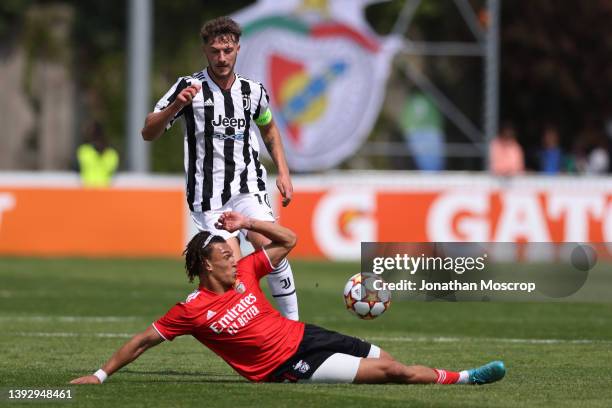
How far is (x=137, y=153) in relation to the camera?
87.3 ft

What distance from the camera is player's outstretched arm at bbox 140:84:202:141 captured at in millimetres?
9734

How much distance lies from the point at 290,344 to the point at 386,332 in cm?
434

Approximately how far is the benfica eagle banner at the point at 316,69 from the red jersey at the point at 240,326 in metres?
19.4

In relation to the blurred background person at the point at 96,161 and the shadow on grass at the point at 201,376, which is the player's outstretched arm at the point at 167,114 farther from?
the blurred background person at the point at 96,161

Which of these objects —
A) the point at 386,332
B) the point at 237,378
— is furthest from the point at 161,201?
the point at 237,378

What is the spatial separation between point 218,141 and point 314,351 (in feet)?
6.41

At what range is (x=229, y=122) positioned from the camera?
10.5m

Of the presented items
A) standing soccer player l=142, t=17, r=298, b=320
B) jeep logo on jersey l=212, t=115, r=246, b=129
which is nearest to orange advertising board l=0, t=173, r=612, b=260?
standing soccer player l=142, t=17, r=298, b=320

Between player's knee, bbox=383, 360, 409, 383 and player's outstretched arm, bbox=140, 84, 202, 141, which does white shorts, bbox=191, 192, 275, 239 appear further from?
player's knee, bbox=383, 360, 409, 383

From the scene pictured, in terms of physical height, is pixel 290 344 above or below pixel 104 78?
below

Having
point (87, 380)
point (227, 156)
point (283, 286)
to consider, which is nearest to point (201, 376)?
point (283, 286)

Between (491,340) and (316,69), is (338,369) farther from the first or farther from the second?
(316,69)

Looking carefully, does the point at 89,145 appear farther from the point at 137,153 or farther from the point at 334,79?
the point at 334,79

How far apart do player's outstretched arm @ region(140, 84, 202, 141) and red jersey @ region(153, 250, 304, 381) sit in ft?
3.88
